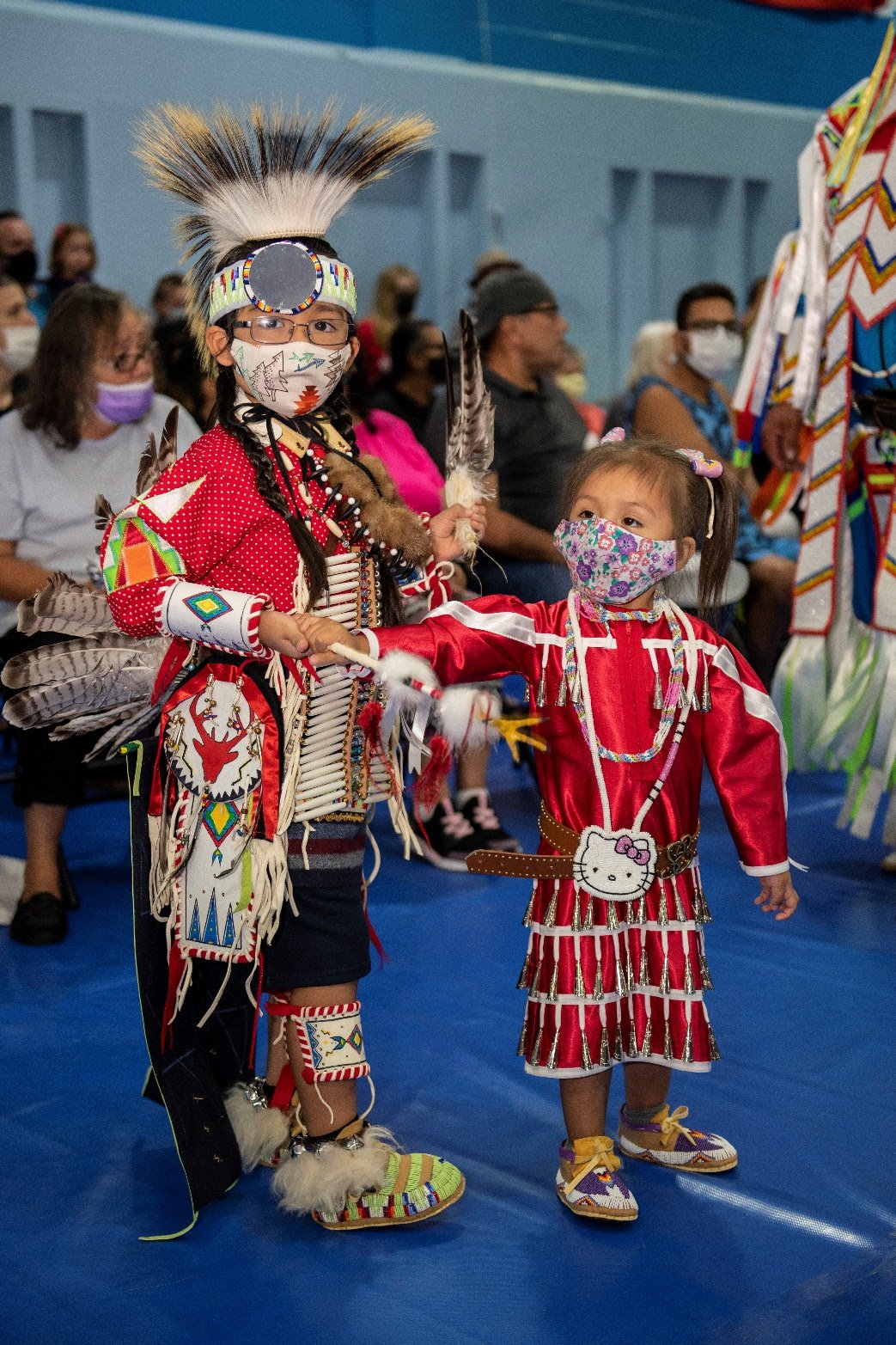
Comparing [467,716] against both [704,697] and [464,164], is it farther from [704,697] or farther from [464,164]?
[464,164]

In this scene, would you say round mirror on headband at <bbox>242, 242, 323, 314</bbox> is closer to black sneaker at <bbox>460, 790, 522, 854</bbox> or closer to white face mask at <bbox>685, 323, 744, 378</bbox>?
black sneaker at <bbox>460, 790, 522, 854</bbox>

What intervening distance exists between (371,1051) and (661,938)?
0.71m

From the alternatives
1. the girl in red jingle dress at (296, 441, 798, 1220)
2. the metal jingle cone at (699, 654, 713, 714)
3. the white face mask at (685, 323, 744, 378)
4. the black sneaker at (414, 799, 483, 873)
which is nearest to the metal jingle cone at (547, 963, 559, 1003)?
the girl in red jingle dress at (296, 441, 798, 1220)

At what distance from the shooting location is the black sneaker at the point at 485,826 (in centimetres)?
374

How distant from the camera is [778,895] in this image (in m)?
2.04

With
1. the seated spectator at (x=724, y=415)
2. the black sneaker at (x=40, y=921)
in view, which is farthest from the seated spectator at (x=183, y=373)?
the black sneaker at (x=40, y=921)

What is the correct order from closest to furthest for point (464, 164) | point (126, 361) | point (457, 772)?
point (126, 361), point (457, 772), point (464, 164)

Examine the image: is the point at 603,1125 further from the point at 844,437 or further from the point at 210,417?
the point at 844,437

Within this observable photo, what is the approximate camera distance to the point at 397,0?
8.15 metres

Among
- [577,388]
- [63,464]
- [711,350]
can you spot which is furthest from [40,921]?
[577,388]

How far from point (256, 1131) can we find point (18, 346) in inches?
133

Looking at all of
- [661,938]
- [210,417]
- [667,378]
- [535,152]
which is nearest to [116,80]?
[535,152]

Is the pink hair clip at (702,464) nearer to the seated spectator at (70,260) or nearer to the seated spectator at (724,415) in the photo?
the seated spectator at (724,415)

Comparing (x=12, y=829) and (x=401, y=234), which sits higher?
(x=401, y=234)
